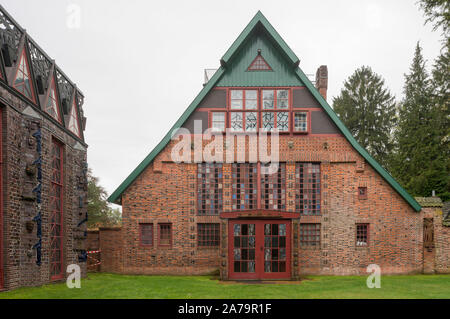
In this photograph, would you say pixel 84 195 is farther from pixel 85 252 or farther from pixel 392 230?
pixel 392 230

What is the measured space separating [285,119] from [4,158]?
12349 mm

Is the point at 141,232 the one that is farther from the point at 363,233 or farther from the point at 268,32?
the point at 268,32

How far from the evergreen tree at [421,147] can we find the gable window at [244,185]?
866 inches

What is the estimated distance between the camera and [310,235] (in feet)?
65.5

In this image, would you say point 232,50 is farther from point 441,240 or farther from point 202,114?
point 441,240

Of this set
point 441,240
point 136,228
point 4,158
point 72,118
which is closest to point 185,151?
point 136,228

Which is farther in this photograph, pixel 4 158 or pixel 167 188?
pixel 167 188

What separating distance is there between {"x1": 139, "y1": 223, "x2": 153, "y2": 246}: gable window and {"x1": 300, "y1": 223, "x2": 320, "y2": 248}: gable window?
7.26m

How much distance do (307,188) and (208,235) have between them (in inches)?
209

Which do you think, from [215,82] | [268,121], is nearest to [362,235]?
[268,121]

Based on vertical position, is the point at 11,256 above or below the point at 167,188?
below

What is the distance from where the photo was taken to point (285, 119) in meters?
20.3

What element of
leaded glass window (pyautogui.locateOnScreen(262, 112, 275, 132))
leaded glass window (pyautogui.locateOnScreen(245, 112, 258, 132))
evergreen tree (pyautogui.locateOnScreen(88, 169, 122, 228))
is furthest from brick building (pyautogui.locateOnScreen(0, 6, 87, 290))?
evergreen tree (pyautogui.locateOnScreen(88, 169, 122, 228))

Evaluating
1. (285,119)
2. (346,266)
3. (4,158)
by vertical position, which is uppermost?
(285,119)
